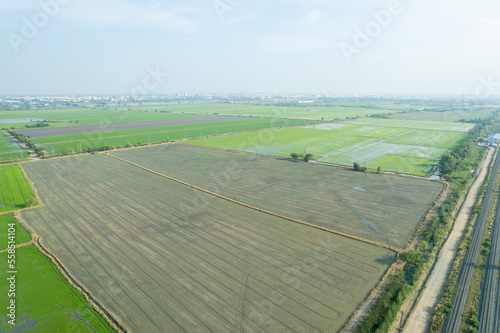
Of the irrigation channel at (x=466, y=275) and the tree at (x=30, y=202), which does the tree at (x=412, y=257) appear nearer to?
the irrigation channel at (x=466, y=275)

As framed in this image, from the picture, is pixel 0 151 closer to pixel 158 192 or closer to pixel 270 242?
pixel 158 192

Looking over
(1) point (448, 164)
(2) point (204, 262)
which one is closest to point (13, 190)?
(2) point (204, 262)

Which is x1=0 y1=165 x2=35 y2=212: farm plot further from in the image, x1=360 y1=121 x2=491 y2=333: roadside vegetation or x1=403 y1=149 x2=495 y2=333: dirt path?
x1=403 y1=149 x2=495 y2=333: dirt path

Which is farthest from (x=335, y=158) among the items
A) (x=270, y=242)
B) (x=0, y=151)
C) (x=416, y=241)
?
(x=0, y=151)

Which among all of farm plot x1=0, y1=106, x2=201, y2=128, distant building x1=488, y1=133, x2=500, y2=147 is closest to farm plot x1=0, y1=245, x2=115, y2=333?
distant building x1=488, y1=133, x2=500, y2=147

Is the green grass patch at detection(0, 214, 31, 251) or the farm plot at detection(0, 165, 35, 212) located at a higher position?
the farm plot at detection(0, 165, 35, 212)
